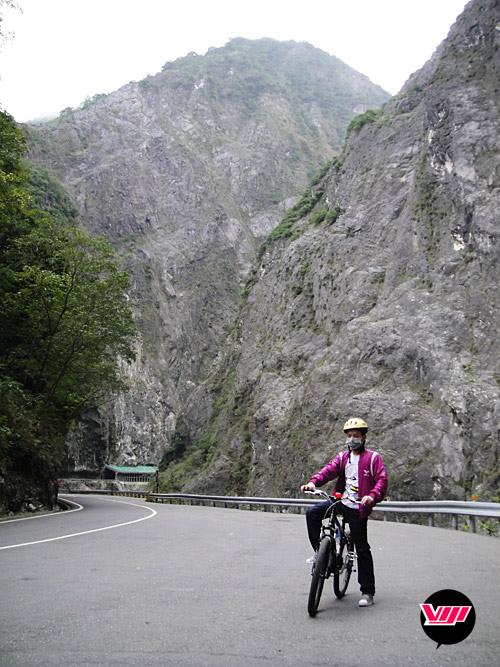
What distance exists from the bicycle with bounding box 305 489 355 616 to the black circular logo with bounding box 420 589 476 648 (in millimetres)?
899

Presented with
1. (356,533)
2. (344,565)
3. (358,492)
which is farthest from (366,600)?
(358,492)

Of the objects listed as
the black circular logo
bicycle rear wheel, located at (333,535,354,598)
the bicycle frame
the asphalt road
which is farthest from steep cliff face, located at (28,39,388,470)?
the black circular logo

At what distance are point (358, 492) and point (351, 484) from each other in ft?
0.36

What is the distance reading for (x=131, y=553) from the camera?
7918 mm

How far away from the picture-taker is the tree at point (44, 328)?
54.9ft

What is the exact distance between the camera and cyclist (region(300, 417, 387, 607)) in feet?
15.8

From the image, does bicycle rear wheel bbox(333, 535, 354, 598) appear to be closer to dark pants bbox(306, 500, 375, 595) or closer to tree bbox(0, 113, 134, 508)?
dark pants bbox(306, 500, 375, 595)

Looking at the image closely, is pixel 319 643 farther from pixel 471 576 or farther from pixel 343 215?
pixel 343 215

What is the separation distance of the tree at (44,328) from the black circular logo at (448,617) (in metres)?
14.0

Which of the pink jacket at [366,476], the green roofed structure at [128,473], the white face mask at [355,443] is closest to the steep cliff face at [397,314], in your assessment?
the green roofed structure at [128,473]

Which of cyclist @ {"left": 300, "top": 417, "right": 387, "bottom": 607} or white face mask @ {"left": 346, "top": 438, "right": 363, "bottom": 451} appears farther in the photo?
white face mask @ {"left": 346, "top": 438, "right": 363, "bottom": 451}

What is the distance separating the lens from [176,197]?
299 ft

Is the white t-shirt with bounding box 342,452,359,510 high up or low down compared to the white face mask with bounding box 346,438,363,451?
down

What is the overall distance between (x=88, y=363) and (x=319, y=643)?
61.7ft
